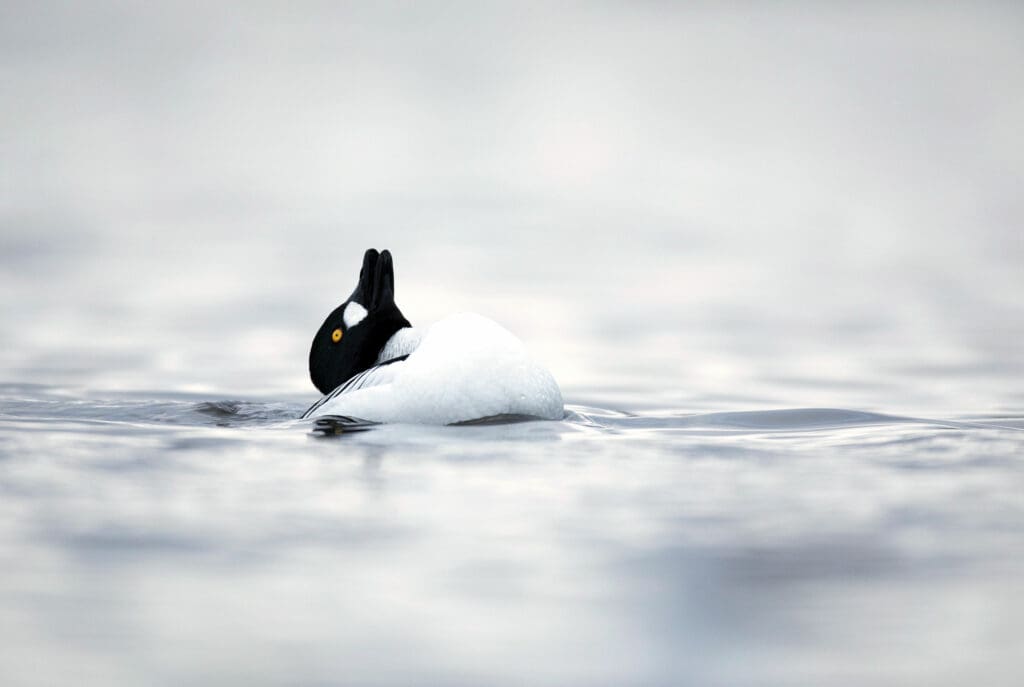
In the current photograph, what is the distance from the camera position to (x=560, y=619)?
5.00 meters

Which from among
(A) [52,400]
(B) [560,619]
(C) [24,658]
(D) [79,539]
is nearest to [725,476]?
(B) [560,619]

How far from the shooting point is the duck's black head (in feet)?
32.2

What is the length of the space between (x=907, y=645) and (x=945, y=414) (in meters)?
5.79

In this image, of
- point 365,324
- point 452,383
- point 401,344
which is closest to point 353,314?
point 365,324

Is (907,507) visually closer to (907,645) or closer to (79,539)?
(907,645)

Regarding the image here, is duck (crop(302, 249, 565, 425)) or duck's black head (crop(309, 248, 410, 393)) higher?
duck's black head (crop(309, 248, 410, 393))

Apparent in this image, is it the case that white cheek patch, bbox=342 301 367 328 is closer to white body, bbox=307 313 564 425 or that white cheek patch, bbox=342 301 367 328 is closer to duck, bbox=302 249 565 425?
duck, bbox=302 249 565 425

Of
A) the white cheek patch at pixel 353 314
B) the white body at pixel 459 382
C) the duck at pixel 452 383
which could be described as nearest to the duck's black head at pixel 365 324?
the white cheek patch at pixel 353 314

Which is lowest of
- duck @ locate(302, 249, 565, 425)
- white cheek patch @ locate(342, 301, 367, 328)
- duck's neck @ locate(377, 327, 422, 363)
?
duck @ locate(302, 249, 565, 425)

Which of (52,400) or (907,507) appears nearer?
(907,507)

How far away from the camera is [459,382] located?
8555mm

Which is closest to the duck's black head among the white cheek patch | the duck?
the white cheek patch

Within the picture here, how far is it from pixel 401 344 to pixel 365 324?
16.9 inches

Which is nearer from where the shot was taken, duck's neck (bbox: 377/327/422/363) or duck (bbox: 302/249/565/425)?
duck (bbox: 302/249/565/425)
